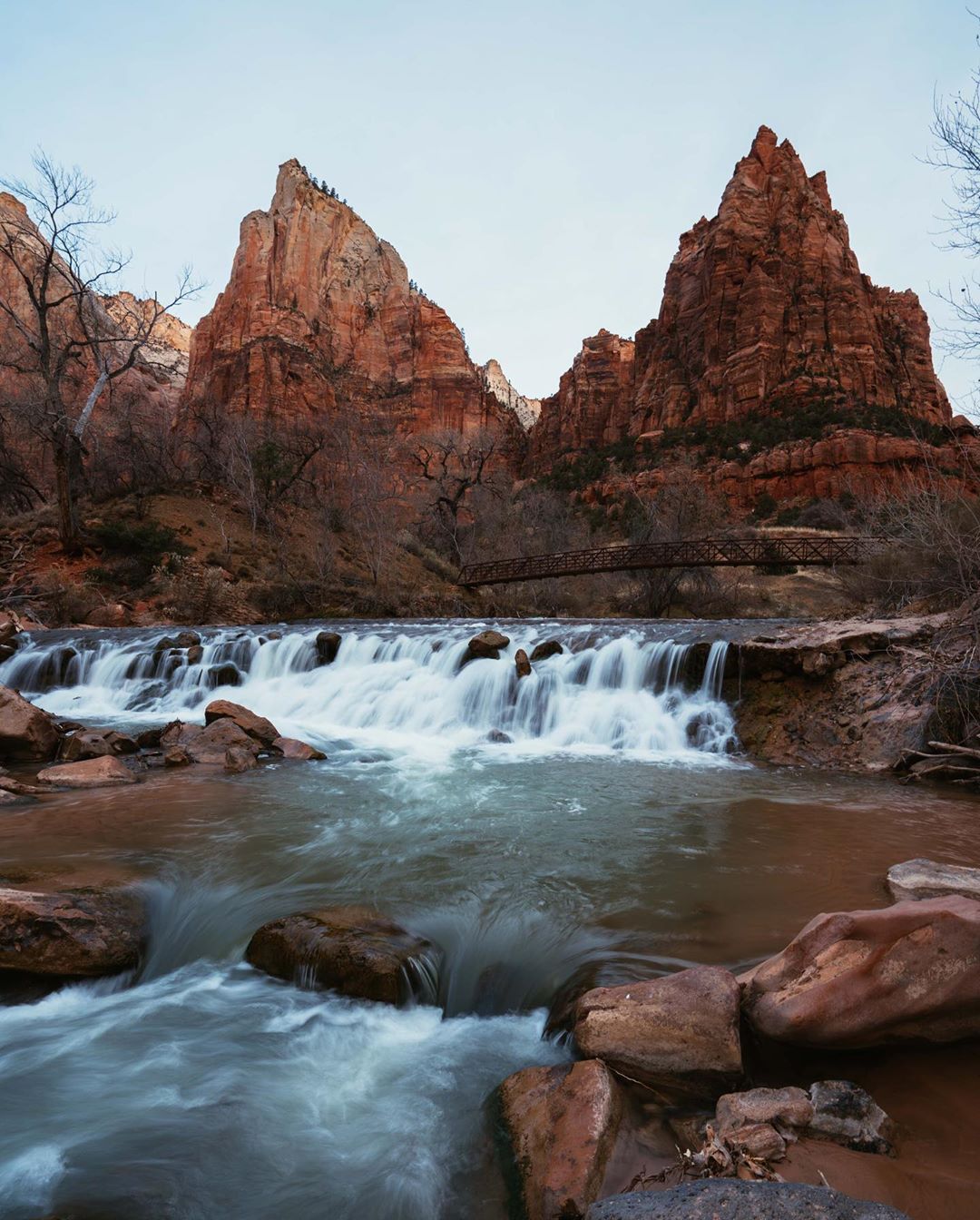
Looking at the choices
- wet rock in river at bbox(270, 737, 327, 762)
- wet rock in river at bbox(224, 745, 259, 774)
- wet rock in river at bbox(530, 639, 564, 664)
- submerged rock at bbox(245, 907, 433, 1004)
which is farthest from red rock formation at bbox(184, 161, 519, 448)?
submerged rock at bbox(245, 907, 433, 1004)

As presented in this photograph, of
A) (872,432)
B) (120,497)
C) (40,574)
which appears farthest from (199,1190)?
(872,432)

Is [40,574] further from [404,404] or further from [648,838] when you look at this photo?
[404,404]

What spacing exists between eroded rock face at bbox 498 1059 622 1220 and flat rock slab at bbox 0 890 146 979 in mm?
2544

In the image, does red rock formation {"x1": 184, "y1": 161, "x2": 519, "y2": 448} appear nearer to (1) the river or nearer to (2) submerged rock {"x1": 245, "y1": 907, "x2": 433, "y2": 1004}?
(1) the river

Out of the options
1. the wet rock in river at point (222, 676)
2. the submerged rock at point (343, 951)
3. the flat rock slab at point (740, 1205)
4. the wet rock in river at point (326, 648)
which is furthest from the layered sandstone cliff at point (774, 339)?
the flat rock slab at point (740, 1205)

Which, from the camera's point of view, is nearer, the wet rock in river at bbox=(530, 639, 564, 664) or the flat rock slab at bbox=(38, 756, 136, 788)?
the flat rock slab at bbox=(38, 756, 136, 788)

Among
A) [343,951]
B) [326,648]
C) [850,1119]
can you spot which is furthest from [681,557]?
[850,1119]

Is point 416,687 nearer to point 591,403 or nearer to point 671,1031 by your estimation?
point 671,1031

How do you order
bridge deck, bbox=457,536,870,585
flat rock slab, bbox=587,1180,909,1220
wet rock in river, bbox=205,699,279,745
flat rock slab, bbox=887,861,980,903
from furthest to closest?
bridge deck, bbox=457,536,870,585 < wet rock in river, bbox=205,699,279,745 < flat rock slab, bbox=887,861,980,903 < flat rock slab, bbox=587,1180,909,1220

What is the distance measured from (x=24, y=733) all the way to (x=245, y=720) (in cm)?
274

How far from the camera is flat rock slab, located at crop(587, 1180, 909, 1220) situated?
1.51 metres

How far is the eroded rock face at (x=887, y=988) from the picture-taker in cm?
248

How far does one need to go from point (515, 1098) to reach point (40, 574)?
24416 millimetres

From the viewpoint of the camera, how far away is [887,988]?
2502 millimetres
